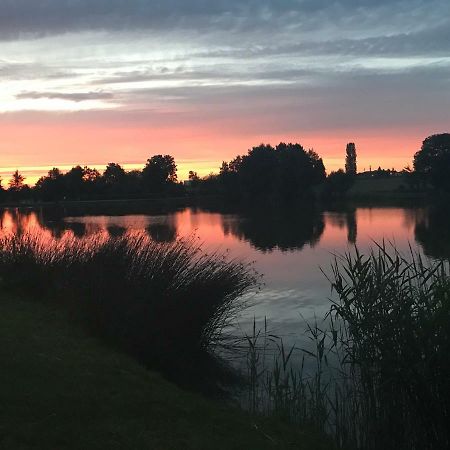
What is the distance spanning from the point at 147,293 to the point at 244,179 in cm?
7858

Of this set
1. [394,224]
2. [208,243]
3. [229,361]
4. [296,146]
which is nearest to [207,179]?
[296,146]

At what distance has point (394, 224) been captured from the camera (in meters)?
43.5

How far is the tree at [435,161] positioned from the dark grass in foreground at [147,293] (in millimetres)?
81014

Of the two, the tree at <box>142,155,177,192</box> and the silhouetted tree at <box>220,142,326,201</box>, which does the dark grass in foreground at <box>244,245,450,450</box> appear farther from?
the tree at <box>142,155,177,192</box>

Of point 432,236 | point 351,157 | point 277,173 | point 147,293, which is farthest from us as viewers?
point 351,157

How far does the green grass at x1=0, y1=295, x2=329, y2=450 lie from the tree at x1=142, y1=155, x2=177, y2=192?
104m

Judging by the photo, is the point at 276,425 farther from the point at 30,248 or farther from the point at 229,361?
the point at 30,248

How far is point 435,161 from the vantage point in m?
90.4

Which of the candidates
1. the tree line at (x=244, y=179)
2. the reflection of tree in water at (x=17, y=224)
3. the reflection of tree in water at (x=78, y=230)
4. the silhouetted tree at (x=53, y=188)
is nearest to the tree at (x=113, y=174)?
the tree line at (x=244, y=179)

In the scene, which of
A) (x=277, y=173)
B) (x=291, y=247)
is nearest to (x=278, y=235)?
(x=291, y=247)

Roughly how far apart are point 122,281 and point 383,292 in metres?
5.11

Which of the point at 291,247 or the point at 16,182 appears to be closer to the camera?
the point at 291,247

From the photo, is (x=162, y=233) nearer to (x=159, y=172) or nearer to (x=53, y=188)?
(x=53, y=188)

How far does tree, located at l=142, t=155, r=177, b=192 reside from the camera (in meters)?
112
